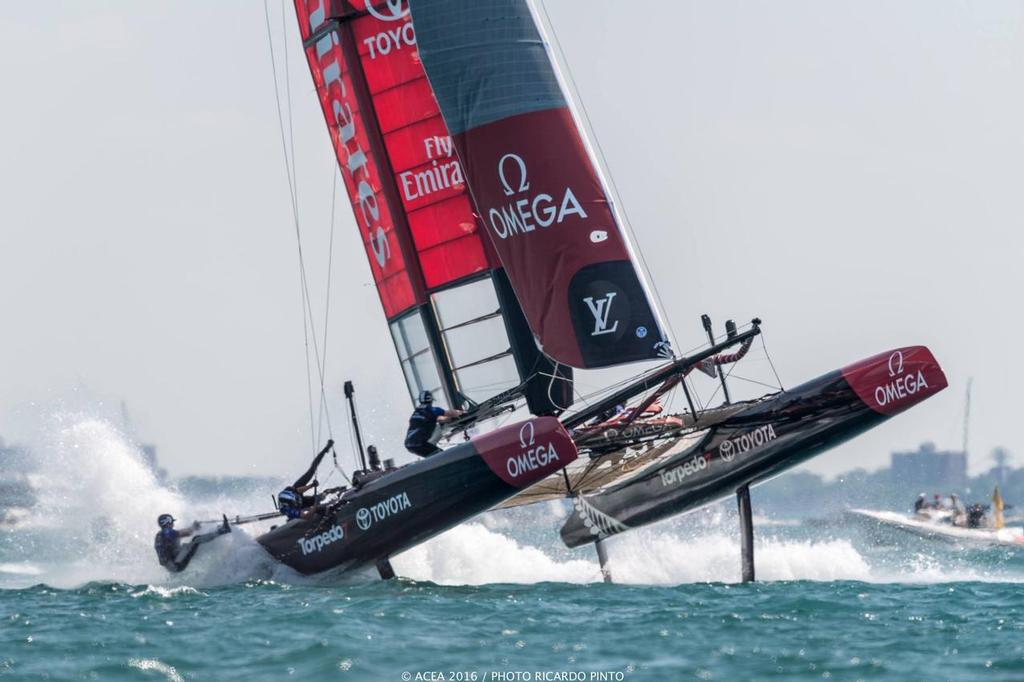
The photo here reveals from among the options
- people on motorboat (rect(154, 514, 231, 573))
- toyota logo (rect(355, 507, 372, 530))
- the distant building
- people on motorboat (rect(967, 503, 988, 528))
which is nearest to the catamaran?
toyota logo (rect(355, 507, 372, 530))

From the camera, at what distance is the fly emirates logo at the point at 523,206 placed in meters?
12.5

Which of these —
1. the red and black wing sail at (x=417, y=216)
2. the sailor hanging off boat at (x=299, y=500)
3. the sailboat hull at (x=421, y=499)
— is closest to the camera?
the sailboat hull at (x=421, y=499)

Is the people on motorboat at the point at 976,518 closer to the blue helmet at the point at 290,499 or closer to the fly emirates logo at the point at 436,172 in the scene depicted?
the fly emirates logo at the point at 436,172

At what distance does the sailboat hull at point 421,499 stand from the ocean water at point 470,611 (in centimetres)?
26

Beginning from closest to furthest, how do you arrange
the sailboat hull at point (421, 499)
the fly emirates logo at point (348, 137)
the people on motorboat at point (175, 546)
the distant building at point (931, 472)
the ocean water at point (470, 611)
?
the ocean water at point (470, 611) → the sailboat hull at point (421, 499) → the people on motorboat at point (175, 546) → the fly emirates logo at point (348, 137) → the distant building at point (931, 472)

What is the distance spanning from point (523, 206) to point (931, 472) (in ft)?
213

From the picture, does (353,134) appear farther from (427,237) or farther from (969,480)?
(969,480)

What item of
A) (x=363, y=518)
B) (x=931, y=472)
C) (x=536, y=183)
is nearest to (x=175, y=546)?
(x=363, y=518)

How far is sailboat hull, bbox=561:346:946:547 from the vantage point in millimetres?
11883

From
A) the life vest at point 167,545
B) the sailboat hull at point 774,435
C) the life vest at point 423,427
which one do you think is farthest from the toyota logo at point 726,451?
the life vest at point 167,545

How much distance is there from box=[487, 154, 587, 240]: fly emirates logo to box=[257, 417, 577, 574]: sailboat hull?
1.61 m

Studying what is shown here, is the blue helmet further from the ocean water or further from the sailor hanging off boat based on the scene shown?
the ocean water

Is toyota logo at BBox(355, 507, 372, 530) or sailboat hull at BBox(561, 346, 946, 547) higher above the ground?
toyota logo at BBox(355, 507, 372, 530)

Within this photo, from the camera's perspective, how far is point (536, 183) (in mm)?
12547
